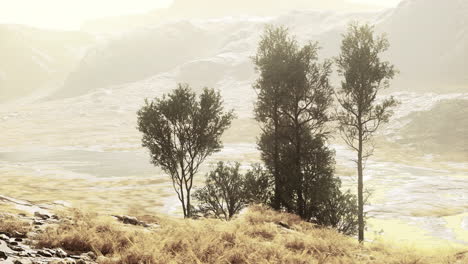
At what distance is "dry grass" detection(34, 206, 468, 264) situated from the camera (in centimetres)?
1077

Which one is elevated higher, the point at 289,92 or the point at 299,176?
the point at 289,92

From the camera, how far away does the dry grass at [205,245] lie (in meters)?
10.8

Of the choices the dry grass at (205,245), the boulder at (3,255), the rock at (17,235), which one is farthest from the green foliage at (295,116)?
the boulder at (3,255)

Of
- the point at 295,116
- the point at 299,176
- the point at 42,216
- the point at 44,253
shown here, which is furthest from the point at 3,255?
the point at 299,176

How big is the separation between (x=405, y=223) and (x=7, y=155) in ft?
499

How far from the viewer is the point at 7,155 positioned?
16362cm

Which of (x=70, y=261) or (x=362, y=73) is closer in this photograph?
(x=70, y=261)

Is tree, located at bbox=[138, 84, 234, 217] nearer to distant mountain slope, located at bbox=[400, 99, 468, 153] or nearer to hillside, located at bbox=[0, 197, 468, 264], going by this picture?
hillside, located at bbox=[0, 197, 468, 264]

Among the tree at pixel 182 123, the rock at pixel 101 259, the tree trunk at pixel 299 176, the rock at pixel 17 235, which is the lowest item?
the rock at pixel 101 259

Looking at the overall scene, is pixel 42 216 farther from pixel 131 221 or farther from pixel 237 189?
pixel 237 189

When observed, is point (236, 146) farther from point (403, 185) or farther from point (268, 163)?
point (268, 163)

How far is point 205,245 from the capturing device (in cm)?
1147

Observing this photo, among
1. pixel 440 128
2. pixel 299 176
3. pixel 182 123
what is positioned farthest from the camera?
pixel 440 128

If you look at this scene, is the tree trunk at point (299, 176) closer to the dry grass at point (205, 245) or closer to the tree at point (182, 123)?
the tree at point (182, 123)
